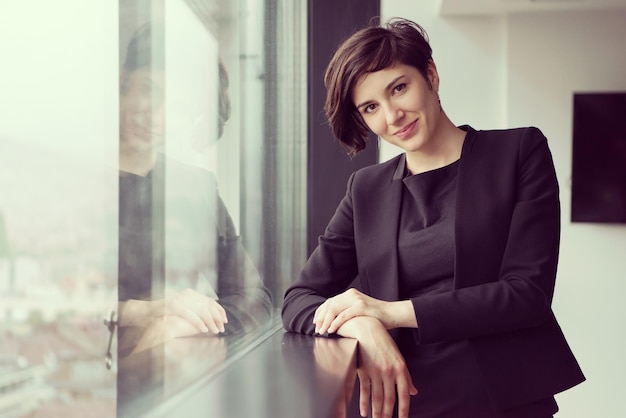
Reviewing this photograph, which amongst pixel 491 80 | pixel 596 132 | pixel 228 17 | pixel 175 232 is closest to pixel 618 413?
pixel 596 132

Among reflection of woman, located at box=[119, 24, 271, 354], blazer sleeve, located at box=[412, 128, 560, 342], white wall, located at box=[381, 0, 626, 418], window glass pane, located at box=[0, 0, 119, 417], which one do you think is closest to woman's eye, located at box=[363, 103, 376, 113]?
blazer sleeve, located at box=[412, 128, 560, 342]

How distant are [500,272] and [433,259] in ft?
0.45

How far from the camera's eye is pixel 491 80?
10.9ft

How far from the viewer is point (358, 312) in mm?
1378

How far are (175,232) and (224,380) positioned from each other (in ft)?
0.78

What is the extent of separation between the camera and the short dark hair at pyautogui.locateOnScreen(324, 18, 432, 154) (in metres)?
1.50

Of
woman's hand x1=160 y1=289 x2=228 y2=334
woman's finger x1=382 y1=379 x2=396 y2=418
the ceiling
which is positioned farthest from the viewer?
the ceiling

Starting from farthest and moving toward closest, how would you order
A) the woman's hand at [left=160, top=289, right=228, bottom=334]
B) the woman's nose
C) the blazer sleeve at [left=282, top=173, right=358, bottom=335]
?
1. the blazer sleeve at [left=282, top=173, right=358, bottom=335]
2. the woman's nose
3. the woman's hand at [left=160, top=289, right=228, bottom=334]

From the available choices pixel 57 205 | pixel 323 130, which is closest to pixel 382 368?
pixel 57 205

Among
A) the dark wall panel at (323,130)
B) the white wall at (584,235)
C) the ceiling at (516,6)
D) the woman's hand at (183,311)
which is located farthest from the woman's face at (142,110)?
the white wall at (584,235)

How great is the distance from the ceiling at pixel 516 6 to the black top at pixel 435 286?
180 cm

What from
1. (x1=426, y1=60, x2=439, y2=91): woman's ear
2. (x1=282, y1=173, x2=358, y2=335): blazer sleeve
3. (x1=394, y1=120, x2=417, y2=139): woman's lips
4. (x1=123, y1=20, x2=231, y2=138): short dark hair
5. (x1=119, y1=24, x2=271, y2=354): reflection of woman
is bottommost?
(x1=282, y1=173, x2=358, y2=335): blazer sleeve

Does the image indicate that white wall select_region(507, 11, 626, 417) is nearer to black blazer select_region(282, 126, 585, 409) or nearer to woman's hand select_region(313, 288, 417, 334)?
black blazer select_region(282, 126, 585, 409)

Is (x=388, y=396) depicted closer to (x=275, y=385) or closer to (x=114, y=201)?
(x=275, y=385)
